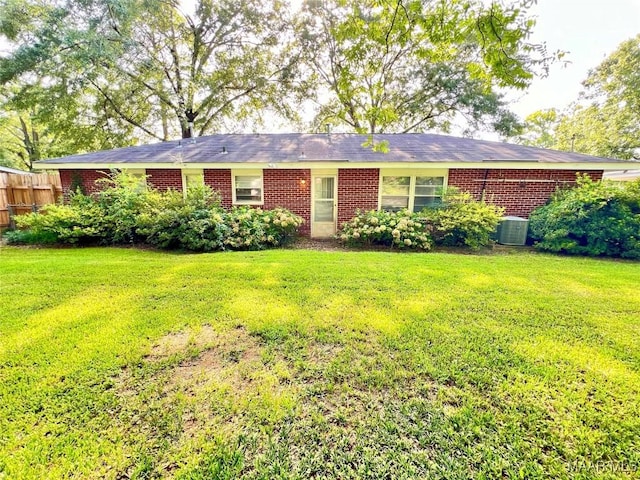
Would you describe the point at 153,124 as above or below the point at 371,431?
above

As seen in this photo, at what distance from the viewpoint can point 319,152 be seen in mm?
9859

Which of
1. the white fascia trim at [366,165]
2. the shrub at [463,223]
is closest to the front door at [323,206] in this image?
the white fascia trim at [366,165]

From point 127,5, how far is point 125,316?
14.8 metres

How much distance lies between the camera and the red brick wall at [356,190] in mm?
9266

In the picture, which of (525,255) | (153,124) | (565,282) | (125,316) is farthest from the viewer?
(153,124)

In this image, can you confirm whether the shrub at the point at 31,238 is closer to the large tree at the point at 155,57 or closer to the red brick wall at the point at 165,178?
the red brick wall at the point at 165,178

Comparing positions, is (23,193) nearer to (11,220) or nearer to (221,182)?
(11,220)

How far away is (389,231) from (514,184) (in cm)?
494

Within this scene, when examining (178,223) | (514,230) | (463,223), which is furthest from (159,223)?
(514,230)

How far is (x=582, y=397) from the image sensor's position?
218 cm

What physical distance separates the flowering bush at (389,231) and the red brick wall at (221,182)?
418 cm

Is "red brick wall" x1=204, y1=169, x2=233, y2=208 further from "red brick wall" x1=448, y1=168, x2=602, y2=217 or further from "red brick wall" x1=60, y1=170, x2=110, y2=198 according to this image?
"red brick wall" x1=448, y1=168, x2=602, y2=217

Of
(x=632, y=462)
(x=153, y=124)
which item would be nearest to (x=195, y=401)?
(x=632, y=462)

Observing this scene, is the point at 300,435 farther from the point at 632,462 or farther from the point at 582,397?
the point at 582,397
